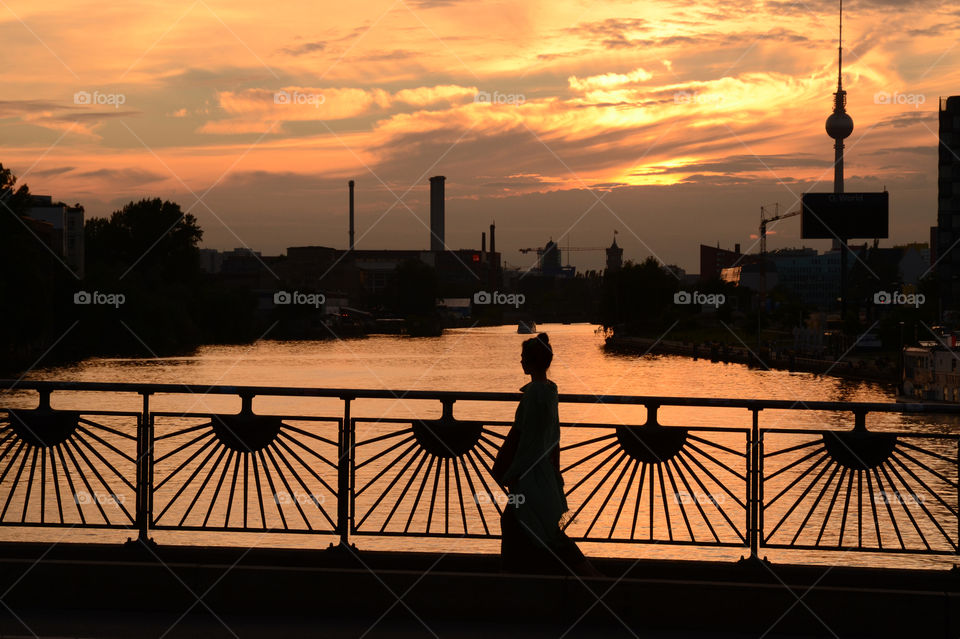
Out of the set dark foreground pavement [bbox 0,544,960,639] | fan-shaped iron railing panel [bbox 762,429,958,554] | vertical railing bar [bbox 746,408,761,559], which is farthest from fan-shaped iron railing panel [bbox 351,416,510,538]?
fan-shaped iron railing panel [bbox 762,429,958,554]

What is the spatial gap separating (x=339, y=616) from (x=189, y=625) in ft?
3.03

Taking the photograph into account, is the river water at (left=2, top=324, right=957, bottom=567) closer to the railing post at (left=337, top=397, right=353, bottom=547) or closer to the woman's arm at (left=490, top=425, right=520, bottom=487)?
the railing post at (left=337, top=397, right=353, bottom=547)

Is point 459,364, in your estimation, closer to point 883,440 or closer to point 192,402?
point 192,402

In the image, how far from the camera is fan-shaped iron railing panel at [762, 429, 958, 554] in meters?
7.89

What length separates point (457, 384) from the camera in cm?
7531

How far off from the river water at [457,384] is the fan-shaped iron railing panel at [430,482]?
2.95 feet

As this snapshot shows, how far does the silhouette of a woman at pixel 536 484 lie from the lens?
695cm

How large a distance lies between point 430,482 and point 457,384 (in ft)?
142

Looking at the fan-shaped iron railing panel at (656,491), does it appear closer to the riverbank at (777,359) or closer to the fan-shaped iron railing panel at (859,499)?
the fan-shaped iron railing panel at (859,499)

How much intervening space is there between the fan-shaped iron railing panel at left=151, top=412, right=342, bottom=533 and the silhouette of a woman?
49.1 inches

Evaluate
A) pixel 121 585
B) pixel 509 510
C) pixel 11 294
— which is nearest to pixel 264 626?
pixel 121 585

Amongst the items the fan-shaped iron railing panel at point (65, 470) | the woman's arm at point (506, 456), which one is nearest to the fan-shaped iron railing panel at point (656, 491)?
the woman's arm at point (506, 456)

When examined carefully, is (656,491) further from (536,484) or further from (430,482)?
(536,484)

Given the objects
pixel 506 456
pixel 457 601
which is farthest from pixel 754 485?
pixel 457 601
